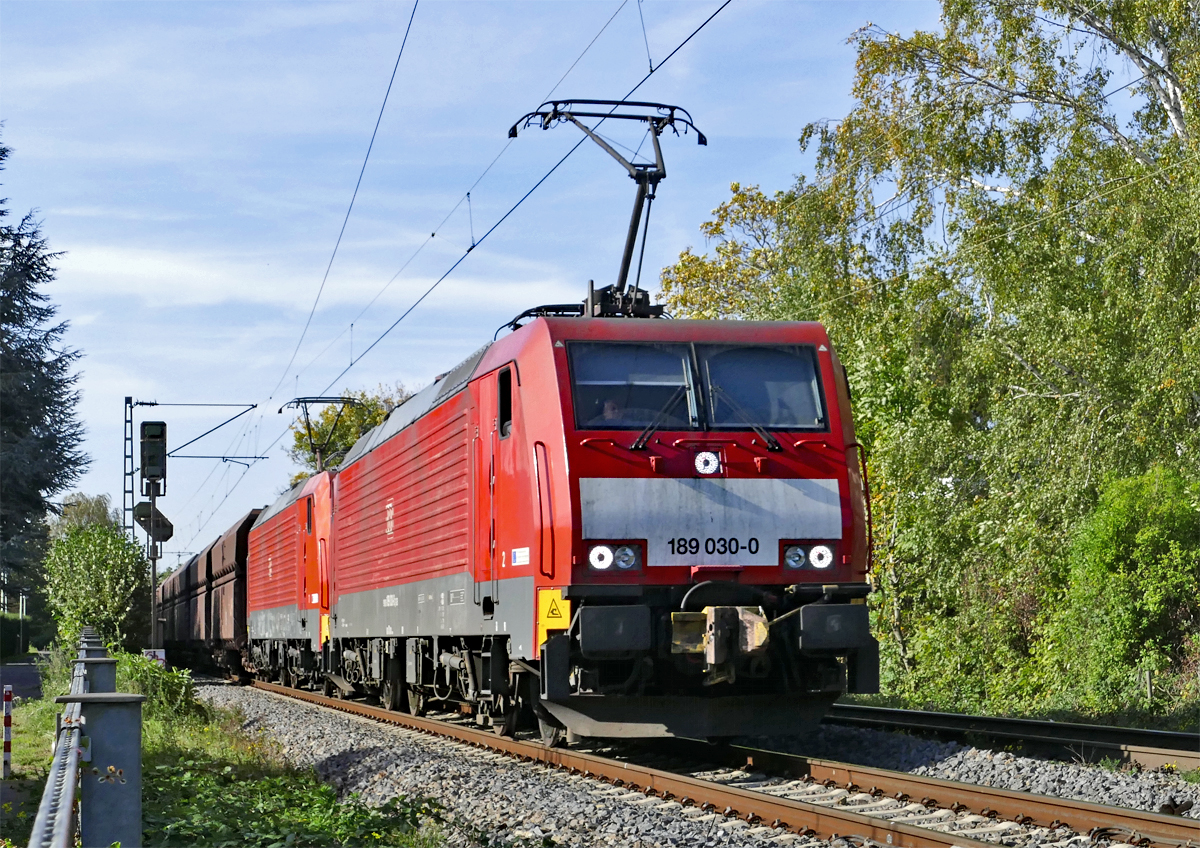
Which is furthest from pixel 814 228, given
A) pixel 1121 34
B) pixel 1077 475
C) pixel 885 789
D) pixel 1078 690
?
pixel 885 789

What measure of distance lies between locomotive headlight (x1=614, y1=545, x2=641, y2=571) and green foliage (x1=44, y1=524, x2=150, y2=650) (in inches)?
998

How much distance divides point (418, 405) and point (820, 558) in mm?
5908

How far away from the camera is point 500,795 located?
925 centimetres

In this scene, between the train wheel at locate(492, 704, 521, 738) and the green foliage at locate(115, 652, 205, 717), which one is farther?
the green foliage at locate(115, 652, 205, 717)

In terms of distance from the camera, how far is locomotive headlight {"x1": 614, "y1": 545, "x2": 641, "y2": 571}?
985cm

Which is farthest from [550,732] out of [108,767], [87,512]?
[87,512]

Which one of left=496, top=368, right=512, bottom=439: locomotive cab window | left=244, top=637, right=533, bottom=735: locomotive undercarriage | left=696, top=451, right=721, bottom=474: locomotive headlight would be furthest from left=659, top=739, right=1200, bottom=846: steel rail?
left=496, top=368, right=512, bottom=439: locomotive cab window

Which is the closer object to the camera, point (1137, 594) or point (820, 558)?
point (820, 558)

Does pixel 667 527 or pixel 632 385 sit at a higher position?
pixel 632 385

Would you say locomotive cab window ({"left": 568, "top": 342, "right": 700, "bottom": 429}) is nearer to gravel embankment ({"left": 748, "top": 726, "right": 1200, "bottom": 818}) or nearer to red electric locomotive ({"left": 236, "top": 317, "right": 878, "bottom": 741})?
red electric locomotive ({"left": 236, "top": 317, "right": 878, "bottom": 741})

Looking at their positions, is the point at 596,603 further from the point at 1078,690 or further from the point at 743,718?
the point at 1078,690

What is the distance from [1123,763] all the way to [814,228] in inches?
603

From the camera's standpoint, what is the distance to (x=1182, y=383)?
641 inches

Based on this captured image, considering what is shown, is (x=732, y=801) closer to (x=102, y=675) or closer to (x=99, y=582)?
(x=102, y=675)
